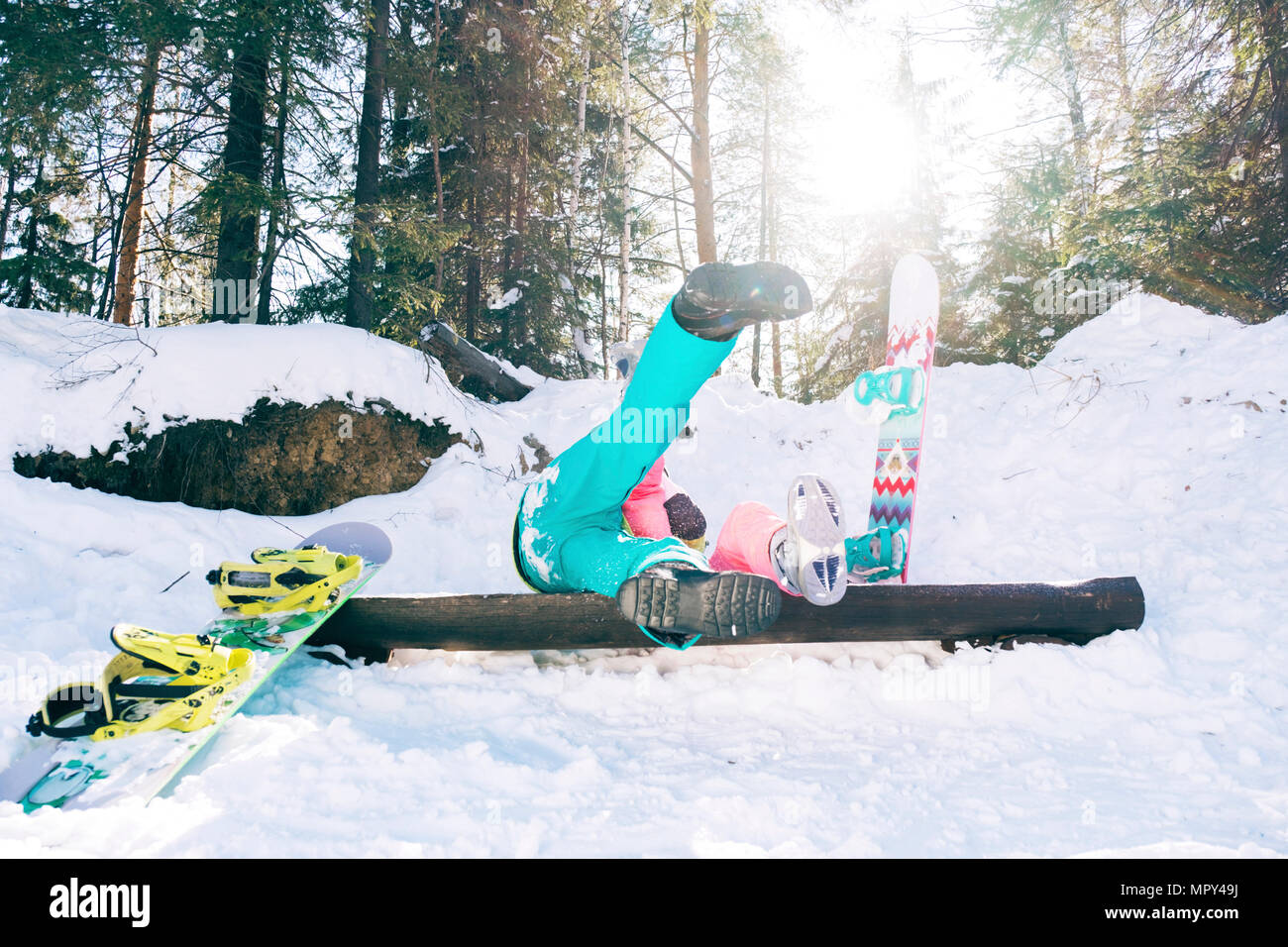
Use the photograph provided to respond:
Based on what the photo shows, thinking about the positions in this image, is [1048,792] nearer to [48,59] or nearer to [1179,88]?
[48,59]

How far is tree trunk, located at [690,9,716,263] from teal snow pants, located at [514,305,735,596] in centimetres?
862

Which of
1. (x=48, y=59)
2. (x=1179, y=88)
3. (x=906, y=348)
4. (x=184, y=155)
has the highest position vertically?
(x=1179, y=88)

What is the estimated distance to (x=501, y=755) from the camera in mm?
2279

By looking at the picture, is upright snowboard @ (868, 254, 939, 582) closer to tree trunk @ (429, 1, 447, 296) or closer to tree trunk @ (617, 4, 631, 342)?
tree trunk @ (429, 1, 447, 296)

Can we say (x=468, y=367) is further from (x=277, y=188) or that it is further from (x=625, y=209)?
(x=625, y=209)

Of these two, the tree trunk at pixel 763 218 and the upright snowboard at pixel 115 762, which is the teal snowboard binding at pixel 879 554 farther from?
the tree trunk at pixel 763 218

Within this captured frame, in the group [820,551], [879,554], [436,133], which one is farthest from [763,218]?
[820,551]

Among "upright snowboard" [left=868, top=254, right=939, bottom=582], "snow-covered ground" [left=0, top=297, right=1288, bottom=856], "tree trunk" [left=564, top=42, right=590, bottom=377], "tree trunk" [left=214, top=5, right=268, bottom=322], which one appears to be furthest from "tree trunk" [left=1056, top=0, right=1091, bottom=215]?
"tree trunk" [left=214, top=5, right=268, bottom=322]

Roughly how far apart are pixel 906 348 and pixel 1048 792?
8.94 feet

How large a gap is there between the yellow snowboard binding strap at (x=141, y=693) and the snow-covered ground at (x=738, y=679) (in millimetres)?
140

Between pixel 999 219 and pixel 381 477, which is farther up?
pixel 999 219

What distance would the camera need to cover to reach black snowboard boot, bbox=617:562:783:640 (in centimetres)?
193

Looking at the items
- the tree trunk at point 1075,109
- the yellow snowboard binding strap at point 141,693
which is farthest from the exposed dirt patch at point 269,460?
the tree trunk at point 1075,109
